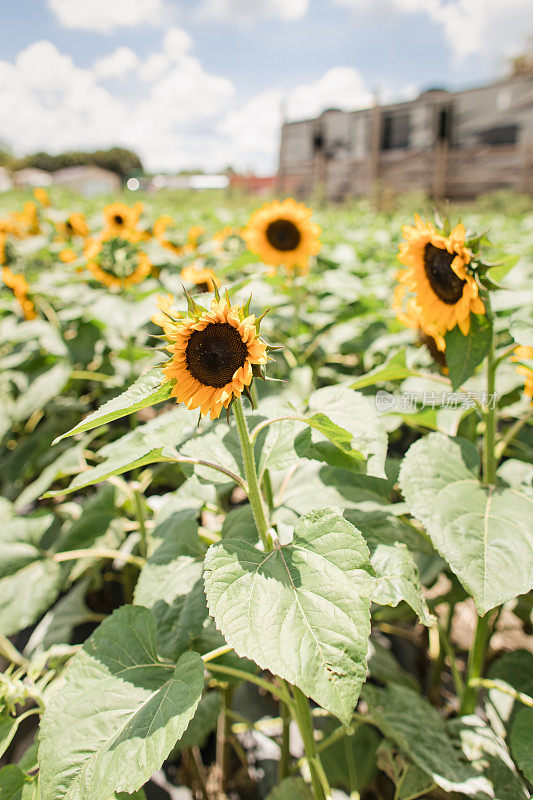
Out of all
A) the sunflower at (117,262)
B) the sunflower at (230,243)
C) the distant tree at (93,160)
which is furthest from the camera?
the distant tree at (93,160)

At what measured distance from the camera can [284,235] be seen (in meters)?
2.43

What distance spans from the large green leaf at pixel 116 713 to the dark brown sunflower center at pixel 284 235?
5.98 feet

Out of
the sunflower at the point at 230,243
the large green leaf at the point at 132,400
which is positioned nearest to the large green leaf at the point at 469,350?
the large green leaf at the point at 132,400

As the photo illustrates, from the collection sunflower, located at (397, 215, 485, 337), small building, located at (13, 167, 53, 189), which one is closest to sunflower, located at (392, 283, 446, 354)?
sunflower, located at (397, 215, 485, 337)

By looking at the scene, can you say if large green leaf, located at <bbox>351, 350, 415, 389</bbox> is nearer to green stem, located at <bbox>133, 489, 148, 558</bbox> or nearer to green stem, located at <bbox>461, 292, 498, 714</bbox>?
green stem, located at <bbox>461, 292, 498, 714</bbox>

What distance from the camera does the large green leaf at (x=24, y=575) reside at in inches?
53.4

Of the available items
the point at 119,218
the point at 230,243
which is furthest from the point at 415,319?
the point at 119,218

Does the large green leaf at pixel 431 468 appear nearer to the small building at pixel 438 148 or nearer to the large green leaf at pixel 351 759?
the large green leaf at pixel 351 759

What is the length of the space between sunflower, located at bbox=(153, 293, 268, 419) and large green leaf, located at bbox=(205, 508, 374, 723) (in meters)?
0.24

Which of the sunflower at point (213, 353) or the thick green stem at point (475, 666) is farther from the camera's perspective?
the thick green stem at point (475, 666)

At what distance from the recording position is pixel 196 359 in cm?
88

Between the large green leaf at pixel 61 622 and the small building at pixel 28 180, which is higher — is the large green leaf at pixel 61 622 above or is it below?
below

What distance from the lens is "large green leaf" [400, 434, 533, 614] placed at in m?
0.88

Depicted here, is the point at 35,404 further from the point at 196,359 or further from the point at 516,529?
the point at 516,529
